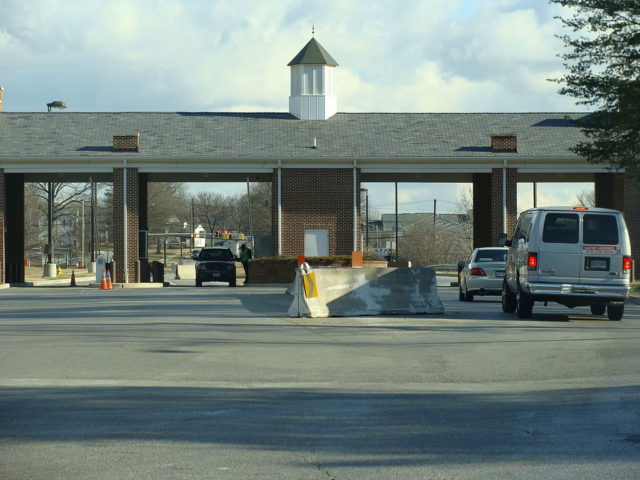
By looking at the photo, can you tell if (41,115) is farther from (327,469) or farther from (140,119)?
(327,469)

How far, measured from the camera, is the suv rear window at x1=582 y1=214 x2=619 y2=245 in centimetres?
1925

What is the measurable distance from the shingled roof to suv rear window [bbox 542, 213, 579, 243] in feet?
75.4

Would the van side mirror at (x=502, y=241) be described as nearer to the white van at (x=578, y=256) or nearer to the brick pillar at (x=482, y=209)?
the white van at (x=578, y=256)

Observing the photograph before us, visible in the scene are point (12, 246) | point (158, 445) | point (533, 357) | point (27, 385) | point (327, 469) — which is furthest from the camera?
point (12, 246)

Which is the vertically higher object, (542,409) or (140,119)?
(140,119)

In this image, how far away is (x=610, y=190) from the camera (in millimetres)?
45031

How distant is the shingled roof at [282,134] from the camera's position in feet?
140

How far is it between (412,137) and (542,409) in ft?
119

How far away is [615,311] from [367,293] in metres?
5.09

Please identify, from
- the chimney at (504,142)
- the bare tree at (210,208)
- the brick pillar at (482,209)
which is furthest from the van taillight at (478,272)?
the bare tree at (210,208)

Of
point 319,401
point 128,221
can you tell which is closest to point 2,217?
point 128,221

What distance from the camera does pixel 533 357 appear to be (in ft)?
44.2

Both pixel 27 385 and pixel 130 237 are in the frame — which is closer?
pixel 27 385

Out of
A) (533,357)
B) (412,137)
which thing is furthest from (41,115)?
(533,357)
